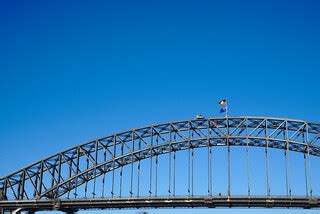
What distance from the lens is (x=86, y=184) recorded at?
96500 mm

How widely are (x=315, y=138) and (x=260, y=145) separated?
837cm

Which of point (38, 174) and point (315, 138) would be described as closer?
point (315, 138)

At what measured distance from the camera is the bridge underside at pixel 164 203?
8669 centimetres

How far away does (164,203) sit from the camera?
90.8 meters

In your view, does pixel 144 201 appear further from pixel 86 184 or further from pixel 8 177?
pixel 8 177

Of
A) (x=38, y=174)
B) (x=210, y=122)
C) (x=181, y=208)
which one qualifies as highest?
(x=210, y=122)

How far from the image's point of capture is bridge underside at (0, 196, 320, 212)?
86.7 metres

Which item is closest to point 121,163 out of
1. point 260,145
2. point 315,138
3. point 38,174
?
point 38,174

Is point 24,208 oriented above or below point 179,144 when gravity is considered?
below

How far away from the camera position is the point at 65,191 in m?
97.4

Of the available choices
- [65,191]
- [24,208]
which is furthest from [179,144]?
[24,208]

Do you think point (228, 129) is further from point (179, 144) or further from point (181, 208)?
point (181, 208)

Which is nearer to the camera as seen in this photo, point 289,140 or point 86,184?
point 289,140

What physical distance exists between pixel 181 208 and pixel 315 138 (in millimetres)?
22808
